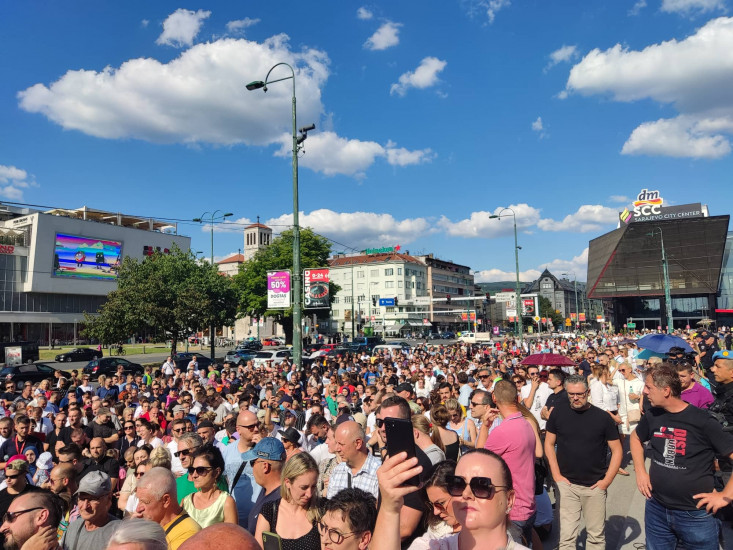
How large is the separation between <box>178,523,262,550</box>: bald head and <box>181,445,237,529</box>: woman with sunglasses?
2.37 m

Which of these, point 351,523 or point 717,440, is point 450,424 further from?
point 351,523

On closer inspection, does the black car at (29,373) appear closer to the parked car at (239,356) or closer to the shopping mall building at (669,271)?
the parked car at (239,356)

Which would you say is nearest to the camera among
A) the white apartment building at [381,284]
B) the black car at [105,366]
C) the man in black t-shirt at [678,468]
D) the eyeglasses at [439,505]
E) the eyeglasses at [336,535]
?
the eyeglasses at [336,535]

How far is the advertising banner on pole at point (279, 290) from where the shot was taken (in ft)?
57.5

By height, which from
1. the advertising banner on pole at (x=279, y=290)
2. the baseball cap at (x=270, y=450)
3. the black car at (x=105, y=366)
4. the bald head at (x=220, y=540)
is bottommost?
A: the black car at (x=105, y=366)

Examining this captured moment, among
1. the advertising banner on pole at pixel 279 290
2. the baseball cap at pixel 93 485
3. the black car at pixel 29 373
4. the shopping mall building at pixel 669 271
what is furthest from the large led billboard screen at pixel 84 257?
the shopping mall building at pixel 669 271

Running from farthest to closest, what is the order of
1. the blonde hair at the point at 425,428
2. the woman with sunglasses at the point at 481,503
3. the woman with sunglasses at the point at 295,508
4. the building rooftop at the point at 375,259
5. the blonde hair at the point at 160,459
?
1. the building rooftop at the point at 375,259
2. the blonde hair at the point at 160,459
3. the blonde hair at the point at 425,428
4. the woman with sunglasses at the point at 295,508
5. the woman with sunglasses at the point at 481,503

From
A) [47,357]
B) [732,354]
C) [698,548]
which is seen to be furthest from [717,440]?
[47,357]

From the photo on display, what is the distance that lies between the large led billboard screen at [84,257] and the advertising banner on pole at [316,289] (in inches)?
2061

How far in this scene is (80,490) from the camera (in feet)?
11.9

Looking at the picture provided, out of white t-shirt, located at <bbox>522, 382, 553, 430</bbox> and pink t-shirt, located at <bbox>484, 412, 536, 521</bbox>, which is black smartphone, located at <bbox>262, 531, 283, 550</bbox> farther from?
white t-shirt, located at <bbox>522, 382, 553, 430</bbox>

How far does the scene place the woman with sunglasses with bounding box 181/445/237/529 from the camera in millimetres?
3756

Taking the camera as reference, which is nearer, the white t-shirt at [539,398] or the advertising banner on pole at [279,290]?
the white t-shirt at [539,398]

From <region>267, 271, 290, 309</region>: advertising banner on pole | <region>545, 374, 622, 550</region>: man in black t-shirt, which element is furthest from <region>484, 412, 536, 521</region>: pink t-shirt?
<region>267, 271, 290, 309</region>: advertising banner on pole
